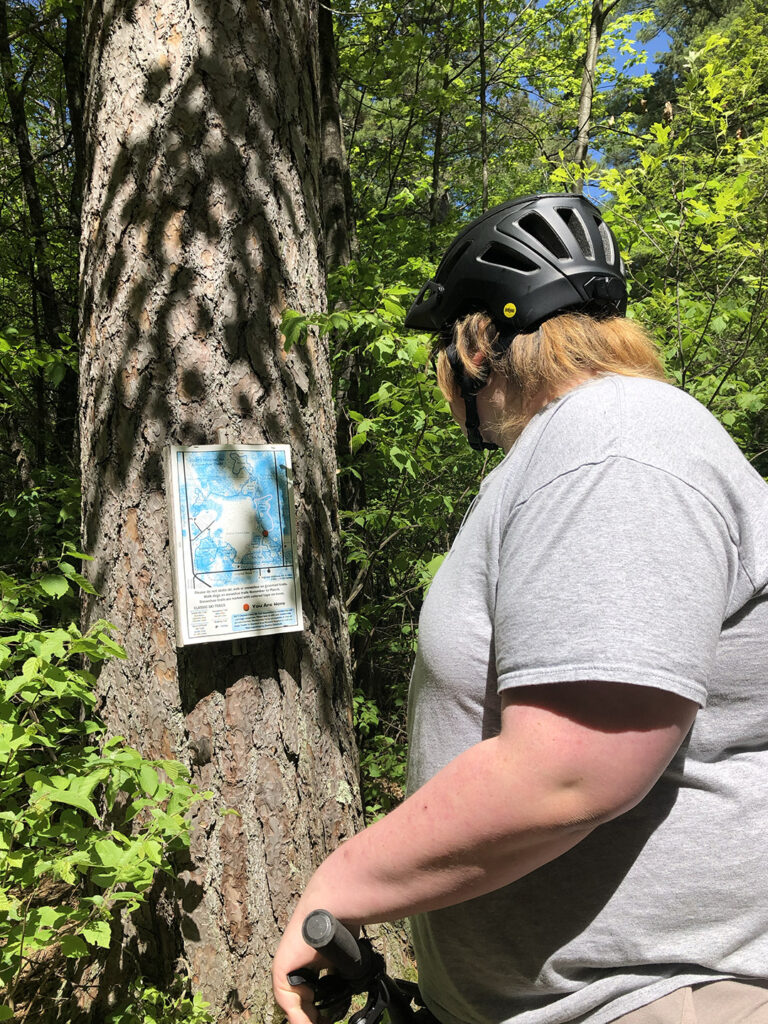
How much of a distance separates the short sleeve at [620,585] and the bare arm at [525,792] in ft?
0.11

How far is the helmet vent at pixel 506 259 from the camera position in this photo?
127 centimetres

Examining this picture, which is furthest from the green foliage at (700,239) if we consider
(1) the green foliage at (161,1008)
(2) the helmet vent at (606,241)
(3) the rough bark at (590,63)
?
(1) the green foliage at (161,1008)

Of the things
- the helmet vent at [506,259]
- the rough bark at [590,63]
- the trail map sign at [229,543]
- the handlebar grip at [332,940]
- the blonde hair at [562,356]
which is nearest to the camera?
the handlebar grip at [332,940]

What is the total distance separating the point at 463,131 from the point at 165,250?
9.75 meters

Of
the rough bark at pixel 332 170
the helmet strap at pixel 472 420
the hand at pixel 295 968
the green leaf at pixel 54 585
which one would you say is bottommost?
the hand at pixel 295 968

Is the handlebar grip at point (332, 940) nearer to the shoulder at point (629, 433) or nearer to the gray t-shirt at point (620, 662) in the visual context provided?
the gray t-shirt at point (620, 662)

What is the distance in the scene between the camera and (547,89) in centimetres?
1081

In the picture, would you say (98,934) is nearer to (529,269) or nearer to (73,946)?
(73,946)

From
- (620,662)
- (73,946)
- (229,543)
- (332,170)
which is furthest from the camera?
(332,170)

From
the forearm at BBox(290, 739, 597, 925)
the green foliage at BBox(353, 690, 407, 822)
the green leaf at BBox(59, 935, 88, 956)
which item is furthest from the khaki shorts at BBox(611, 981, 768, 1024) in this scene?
the green foliage at BBox(353, 690, 407, 822)

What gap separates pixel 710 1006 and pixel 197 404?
1.61 meters

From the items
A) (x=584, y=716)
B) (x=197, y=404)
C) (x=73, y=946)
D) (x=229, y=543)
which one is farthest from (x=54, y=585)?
(x=584, y=716)

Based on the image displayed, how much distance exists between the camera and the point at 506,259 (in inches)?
53.5

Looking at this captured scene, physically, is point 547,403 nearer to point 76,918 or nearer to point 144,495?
point 144,495
